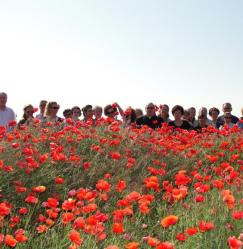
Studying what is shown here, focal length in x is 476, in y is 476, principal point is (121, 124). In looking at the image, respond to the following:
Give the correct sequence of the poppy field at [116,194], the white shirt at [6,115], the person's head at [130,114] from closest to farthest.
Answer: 1. the poppy field at [116,194]
2. the white shirt at [6,115]
3. the person's head at [130,114]

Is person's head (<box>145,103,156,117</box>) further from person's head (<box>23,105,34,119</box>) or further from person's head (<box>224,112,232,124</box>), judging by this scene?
person's head (<box>23,105,34,119</box>)

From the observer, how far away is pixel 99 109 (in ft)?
30.7

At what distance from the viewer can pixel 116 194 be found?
17.3 ft

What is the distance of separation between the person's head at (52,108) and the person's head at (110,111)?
118 cm

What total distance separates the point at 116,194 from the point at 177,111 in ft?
14.2

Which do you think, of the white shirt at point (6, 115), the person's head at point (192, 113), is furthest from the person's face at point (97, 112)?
the person's head at point (192, 113)

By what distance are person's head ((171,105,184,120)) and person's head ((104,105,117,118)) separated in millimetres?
1146

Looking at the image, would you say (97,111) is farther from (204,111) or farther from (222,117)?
(222,117)

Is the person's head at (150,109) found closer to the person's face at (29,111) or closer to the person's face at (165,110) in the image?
the person's face at (165,110)

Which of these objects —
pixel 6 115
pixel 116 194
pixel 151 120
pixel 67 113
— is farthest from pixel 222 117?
pixel 116 194

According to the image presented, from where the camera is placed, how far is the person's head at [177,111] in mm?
9260

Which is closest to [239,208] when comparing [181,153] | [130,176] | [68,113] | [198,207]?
[198,207]

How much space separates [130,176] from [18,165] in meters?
1.58

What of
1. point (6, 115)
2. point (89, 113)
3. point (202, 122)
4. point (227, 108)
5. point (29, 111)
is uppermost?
point (227, 108)
